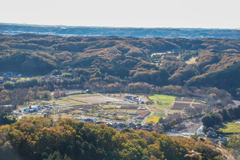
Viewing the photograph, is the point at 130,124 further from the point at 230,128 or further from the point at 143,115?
the point at 230,128

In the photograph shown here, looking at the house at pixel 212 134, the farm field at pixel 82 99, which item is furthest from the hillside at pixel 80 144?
the farm field at pixel 82 99

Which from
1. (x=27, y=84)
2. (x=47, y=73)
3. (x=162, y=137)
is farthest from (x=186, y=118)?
(x=47, y=73)

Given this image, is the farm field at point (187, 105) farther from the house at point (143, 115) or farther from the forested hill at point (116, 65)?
the forested hill at point (116, 65)

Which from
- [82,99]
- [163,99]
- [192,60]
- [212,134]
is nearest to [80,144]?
[212,134]

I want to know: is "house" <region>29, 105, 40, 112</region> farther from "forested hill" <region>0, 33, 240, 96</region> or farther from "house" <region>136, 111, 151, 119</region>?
"forested hill" <region>0, 33, 240, 96</region>

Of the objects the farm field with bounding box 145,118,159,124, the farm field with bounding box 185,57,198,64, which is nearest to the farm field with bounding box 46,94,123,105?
the farm field with bounding box 145,118,159,124

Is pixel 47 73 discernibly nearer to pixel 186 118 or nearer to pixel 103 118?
pixel 103 118
